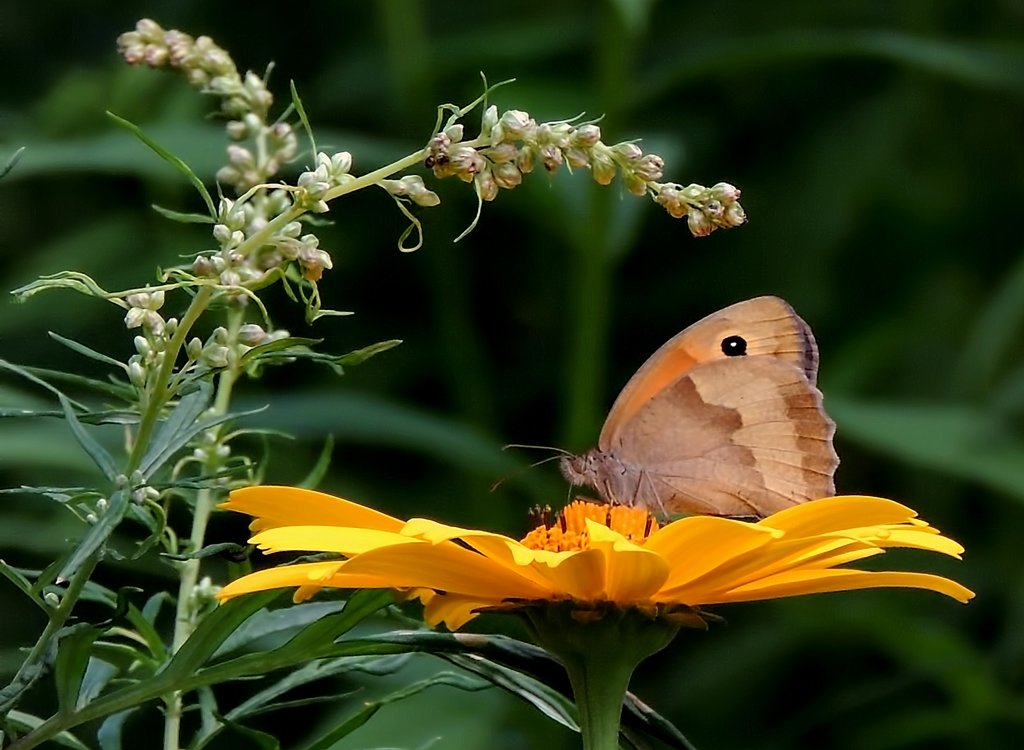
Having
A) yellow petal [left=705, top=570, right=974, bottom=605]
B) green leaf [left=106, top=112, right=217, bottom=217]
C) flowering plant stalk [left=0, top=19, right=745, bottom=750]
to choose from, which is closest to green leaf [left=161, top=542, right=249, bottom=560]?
flowering plant stalk [left=0, top=19, right=745, bottom=750]

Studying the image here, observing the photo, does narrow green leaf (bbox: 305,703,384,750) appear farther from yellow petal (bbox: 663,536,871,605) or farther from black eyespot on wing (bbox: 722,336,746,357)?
black eyespot on wing (bbox: 722,336,746,357)

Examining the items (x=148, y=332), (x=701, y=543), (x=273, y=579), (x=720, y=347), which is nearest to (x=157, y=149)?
(x=148, y=332)

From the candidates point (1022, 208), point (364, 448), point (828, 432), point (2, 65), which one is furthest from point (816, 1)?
point (828, 432)

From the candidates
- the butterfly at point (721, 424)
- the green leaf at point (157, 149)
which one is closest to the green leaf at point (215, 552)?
the green leaf at point (157, 149)

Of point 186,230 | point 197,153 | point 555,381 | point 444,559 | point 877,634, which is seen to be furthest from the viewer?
point 555,381

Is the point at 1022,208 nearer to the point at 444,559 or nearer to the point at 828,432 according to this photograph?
the point at 828,432

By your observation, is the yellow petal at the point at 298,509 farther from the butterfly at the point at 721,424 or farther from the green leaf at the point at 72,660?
the butterfly at the point at 721,424
